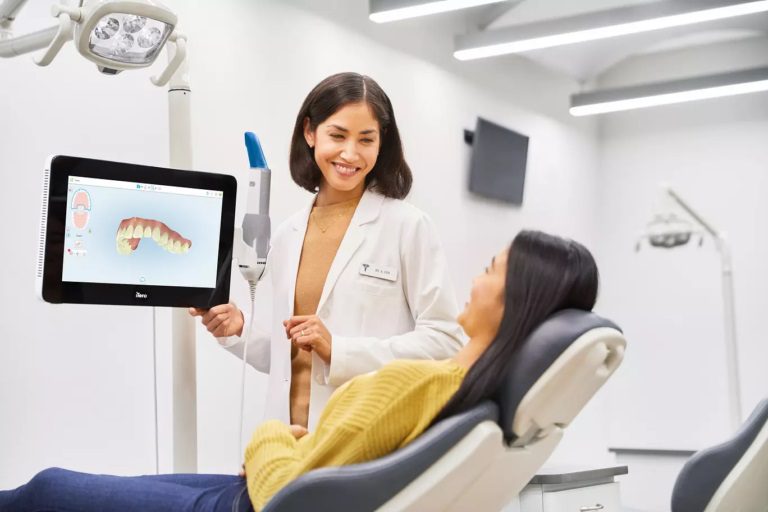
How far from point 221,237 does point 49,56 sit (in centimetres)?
54

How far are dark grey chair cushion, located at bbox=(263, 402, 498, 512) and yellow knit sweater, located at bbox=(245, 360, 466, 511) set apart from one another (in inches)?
1.7

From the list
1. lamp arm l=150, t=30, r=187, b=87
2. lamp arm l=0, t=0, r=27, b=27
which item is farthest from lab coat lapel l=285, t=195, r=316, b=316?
lamp arm l=0, t=0, r=27, b=27

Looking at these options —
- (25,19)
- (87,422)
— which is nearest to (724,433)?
(87,422)

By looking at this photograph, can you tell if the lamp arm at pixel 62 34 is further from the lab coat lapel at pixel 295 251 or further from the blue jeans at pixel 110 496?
the blue jeans at pixel 110 496

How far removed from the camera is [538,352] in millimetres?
1418

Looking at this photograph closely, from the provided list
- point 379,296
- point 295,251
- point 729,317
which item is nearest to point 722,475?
point 379,296

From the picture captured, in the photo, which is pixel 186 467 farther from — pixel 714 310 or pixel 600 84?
pixel 600 84

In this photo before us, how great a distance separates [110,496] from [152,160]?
1.81 m

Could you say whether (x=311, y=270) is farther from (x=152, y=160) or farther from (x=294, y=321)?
(x=152, y=160)

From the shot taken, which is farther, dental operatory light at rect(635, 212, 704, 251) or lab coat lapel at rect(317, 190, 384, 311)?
dental operatory light at rect(635, 212, 704, 251)

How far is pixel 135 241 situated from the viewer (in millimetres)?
2043

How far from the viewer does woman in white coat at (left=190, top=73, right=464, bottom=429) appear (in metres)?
2.15

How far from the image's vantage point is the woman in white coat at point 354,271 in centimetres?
215

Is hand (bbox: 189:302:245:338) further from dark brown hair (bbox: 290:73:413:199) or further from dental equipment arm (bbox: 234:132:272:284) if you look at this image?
dark brown hair (bbox: 290:73:413:199)
